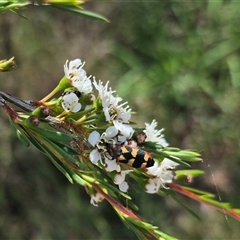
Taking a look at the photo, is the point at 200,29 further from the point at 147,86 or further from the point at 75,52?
the point at 75,52

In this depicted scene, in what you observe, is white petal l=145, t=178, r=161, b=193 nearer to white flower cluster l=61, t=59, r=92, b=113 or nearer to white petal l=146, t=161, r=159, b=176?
white petal l=146, t=161, r=159, b=176

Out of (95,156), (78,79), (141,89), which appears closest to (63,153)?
(95,156)

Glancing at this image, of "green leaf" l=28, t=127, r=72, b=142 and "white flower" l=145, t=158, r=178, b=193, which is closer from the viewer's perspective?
"green leaf" l=28, t=127, r=72, b=142

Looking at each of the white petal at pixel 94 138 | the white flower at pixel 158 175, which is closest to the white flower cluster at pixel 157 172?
the white flower at pixel 158 175

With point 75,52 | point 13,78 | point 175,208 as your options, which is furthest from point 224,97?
point 13,78

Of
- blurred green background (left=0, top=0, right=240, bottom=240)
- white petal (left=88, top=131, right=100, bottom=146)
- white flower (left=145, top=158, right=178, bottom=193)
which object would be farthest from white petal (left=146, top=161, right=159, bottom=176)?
blurred green background (left=0, top=0, right=240, bottom=240)

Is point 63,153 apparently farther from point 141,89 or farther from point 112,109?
point 141,89

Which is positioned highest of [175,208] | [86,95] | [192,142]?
[86,95]
